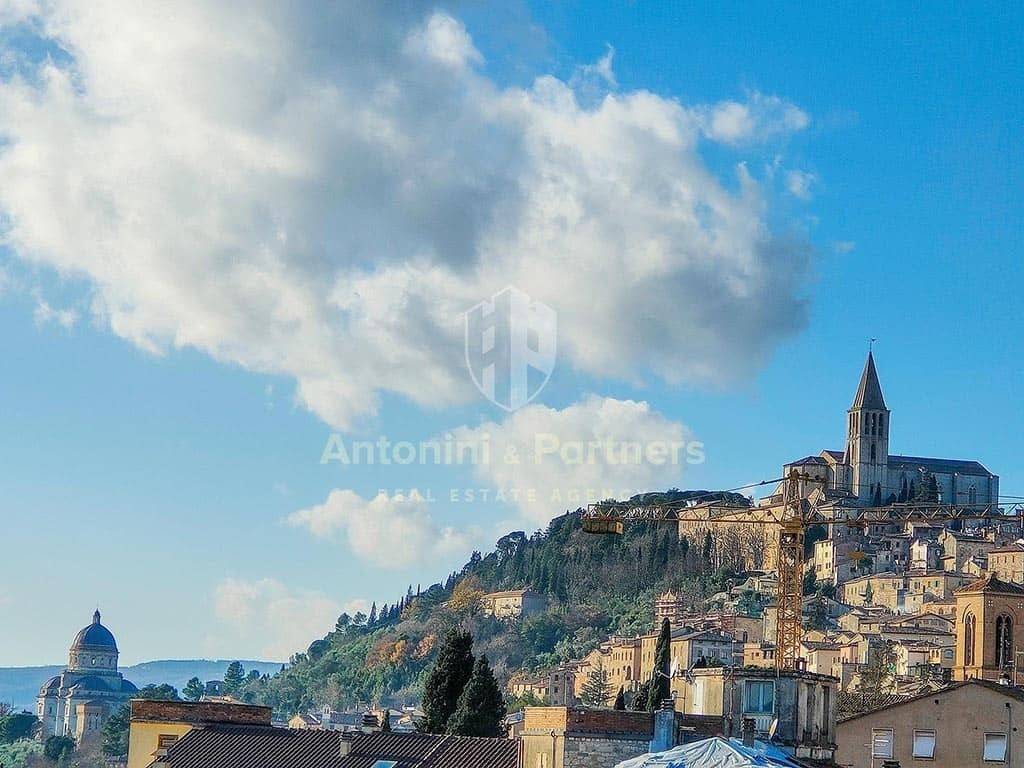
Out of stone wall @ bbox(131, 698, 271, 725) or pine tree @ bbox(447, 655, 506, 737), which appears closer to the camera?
stone wall @ bbox(131, 698, 271, 725)

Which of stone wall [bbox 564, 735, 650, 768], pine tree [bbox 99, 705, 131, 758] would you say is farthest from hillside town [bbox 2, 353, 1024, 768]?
pine tree [bbox 99, 705, 131, 758]

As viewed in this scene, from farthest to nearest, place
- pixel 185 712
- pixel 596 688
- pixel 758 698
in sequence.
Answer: pixel 596 688 < pixel 185 712 < pixel 758 698

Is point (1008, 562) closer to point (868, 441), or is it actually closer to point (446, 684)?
point (868, 441)

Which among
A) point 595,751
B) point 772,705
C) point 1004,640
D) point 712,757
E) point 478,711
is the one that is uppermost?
point 1004,640

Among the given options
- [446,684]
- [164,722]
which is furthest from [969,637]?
[164,722]

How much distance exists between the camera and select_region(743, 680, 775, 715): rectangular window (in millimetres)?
31500

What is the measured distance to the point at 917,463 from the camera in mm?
183500

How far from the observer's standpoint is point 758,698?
31.5 meters

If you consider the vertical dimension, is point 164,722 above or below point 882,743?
below

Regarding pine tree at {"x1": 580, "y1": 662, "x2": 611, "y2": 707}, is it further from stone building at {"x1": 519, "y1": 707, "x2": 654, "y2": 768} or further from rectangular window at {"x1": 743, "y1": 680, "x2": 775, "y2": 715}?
stone building at {"x1": 519, "y1": 707, "x2": 654, "y2": 768}

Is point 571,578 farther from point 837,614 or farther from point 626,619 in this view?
point 837,614

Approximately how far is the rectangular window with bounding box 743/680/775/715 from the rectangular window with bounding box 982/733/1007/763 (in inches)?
389

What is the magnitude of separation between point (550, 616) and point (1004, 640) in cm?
11058

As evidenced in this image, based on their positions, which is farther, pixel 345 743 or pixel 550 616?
pixel 550 616
